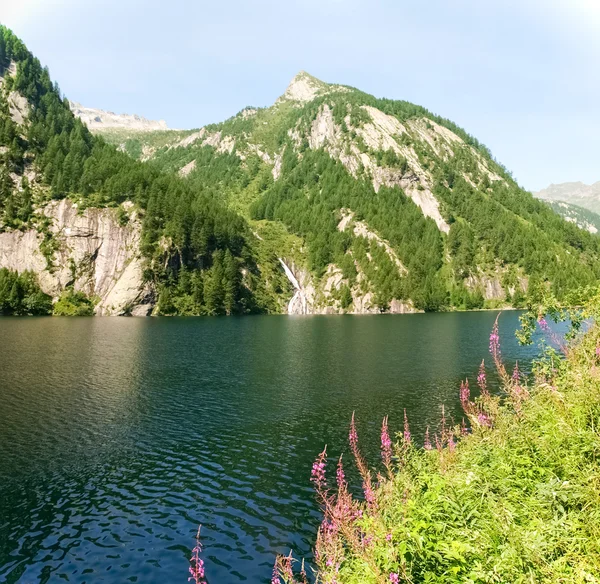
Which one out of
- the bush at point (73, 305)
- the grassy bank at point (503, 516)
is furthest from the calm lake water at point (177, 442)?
the bush at point (73, 305)

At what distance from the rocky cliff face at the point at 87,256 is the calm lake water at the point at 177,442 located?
78.8 metres

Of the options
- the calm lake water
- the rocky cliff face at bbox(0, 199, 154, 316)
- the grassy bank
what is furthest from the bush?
the grassy bank

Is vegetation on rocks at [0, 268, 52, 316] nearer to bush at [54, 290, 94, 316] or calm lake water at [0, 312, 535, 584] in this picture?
bush at [54, 290, 94, 316]

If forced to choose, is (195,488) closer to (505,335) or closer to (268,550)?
(268,550)

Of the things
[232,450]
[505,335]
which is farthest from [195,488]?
[505,335]

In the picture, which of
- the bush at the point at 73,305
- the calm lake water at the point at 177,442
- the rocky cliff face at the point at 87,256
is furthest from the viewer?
the rocky cliff face at the point at 87,256

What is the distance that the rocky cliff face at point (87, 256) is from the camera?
490 ft

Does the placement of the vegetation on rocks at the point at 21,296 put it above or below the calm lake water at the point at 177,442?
above

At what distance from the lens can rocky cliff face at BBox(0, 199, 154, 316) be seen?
14938 cm

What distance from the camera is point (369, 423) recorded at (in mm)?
35469

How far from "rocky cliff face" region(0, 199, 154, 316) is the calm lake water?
259 feet

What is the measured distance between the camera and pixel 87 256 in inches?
6137

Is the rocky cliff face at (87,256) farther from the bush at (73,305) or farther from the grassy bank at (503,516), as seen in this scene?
the grassy bank at (503,516)

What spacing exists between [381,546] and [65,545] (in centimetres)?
1514
